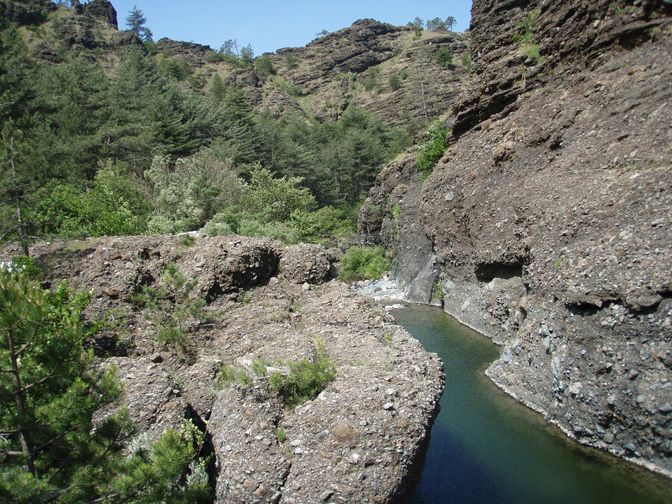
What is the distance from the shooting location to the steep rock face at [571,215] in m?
11.3

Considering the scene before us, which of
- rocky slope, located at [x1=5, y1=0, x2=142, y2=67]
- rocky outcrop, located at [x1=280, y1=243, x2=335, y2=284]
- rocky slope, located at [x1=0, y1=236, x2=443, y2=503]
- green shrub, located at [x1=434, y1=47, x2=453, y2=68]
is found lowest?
rocky slope, located at [x1=0, y1=236, x2=443, y2=503]

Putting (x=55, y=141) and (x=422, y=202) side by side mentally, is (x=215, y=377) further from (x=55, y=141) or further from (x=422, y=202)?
(x=55, y=141)

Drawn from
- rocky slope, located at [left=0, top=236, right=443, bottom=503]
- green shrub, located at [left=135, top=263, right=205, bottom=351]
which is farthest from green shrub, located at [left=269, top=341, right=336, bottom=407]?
green shrub, located at [left=135, top=263, right=205, bottom=351]

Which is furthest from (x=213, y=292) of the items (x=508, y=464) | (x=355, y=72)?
(x=355, y=72)

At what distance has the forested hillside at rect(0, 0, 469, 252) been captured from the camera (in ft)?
76.1

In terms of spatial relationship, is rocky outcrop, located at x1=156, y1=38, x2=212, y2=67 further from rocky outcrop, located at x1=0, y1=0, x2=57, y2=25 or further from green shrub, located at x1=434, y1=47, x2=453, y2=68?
green shrub, located at x1=434, y1=47, x2=453, y2=68

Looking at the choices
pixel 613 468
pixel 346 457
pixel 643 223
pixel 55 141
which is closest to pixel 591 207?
pixel 643 223

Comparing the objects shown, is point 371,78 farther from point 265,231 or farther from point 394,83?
point 265,231

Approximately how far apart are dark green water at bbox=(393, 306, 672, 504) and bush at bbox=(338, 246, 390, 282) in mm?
18845

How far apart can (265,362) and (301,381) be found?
1.22m

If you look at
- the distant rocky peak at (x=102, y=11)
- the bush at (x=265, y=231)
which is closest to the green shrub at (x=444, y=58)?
the distant rocky peak at (x=102, y=11)

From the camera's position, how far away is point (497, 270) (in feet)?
68.5

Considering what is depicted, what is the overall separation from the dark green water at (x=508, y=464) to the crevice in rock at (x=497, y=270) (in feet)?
18.5

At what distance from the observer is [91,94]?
1598 inches
